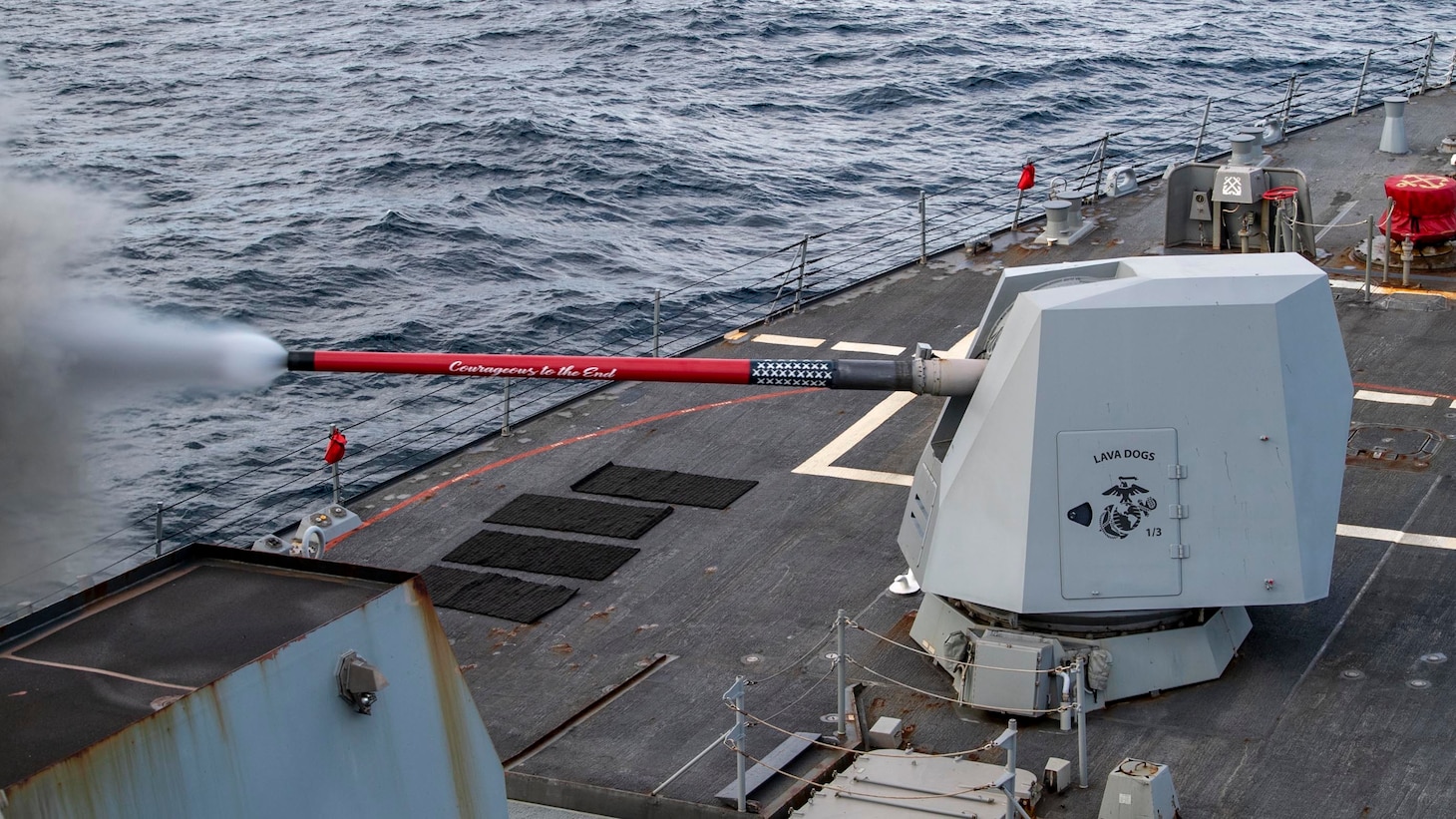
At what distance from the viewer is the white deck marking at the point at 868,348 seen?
1830cm

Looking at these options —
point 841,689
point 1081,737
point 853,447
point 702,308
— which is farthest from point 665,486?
point 702,308

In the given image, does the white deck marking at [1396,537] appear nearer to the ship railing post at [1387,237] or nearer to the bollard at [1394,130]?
the ship railing post at [1387,237]

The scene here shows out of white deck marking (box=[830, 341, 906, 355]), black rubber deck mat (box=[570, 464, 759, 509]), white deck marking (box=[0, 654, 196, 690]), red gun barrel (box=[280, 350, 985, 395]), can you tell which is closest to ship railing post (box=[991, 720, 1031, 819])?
red gun barrel (box=[280, 350, 985, 395])

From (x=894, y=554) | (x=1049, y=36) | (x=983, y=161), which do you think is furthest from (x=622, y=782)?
(x=1049, y=36)

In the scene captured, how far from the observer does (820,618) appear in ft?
42.0

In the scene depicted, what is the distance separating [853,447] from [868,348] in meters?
2.71

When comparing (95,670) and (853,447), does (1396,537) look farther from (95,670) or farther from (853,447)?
(95,670)

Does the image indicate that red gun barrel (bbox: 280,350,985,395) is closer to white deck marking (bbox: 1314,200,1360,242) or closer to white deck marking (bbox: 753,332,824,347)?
white deck marking (bbox: 753,332,824,347)

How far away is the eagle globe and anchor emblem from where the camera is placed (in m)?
11.2

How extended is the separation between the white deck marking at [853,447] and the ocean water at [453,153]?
3927 mm

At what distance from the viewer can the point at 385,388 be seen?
25.2 metres

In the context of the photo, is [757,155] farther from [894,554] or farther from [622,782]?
[622,782]

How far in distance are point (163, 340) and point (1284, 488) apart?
6972mm

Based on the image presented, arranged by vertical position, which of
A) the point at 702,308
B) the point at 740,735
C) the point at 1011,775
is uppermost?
the point at 1011,775
